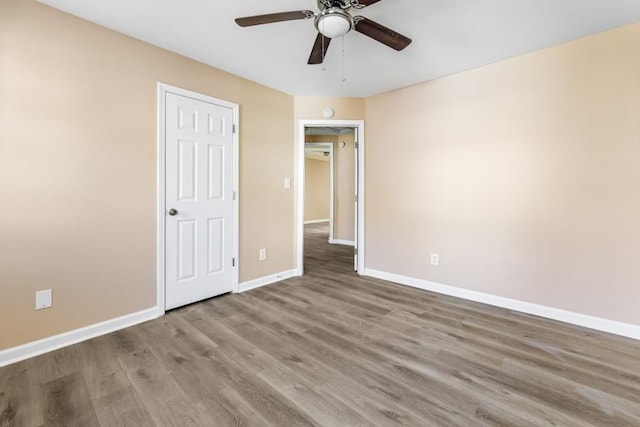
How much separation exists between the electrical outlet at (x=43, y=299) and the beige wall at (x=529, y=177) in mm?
3280

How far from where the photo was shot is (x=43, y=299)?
1.91m

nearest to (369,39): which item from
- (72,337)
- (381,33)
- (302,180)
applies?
(381,33)

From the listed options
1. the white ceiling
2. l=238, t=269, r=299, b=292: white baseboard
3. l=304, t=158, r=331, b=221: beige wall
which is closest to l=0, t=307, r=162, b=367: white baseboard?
l=238, t=269, r=299, b=292: white baseboard

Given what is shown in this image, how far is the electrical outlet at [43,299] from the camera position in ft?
6.21

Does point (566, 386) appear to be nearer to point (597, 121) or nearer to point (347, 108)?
point (597, 121)

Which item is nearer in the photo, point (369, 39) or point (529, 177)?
point (369, 39)

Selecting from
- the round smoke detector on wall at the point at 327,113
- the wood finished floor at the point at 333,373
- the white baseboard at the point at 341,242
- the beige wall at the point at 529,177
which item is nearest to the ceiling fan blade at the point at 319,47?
the round smoke detector on wall at the point at 327,113

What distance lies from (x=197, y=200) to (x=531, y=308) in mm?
3364

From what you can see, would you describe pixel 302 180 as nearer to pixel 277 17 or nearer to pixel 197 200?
pixel 197 200

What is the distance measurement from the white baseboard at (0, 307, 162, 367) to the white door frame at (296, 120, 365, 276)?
1787 millimetres

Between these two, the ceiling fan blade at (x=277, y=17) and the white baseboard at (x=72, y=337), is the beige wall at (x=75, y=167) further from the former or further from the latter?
the ceiling fan blade at (x=277, y=17)

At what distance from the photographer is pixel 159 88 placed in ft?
7.93

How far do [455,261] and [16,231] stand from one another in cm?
373

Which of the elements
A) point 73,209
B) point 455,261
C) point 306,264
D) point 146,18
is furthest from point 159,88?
point 455,261
